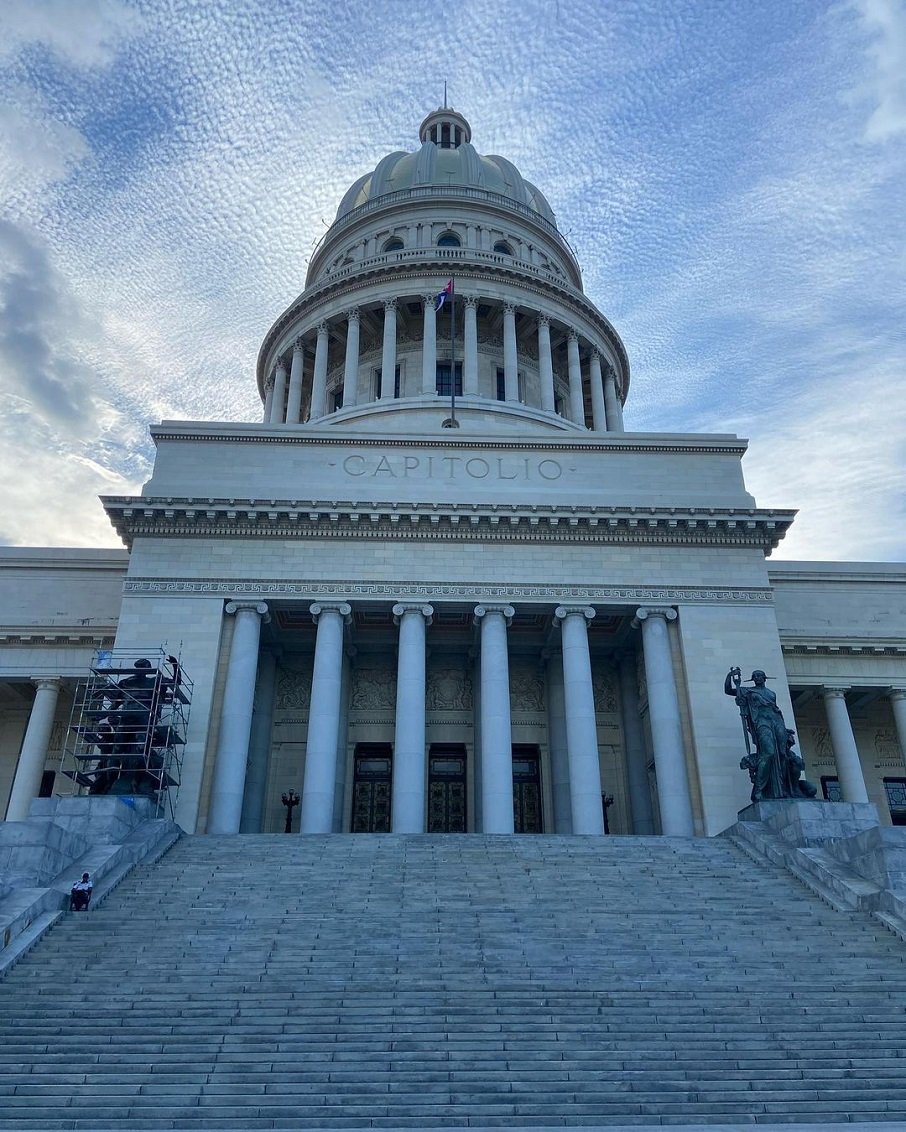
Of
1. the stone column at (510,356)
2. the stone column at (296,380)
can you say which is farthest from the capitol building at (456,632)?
the stone column at (296,380)

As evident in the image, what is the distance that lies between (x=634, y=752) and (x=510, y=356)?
70.8ft

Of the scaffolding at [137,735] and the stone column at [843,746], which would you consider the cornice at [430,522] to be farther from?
the stone column at [843,746]

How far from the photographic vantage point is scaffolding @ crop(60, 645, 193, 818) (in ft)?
75.9

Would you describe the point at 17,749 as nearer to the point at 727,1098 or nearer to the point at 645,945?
the point at 645,945

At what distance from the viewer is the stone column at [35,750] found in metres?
29.8

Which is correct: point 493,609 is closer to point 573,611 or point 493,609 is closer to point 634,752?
point 573,611

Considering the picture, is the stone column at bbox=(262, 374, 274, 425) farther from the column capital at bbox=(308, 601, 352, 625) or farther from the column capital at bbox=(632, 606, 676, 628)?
the column capital at bbox=(632, 606, 676, 628)

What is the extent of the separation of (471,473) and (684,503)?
6987 mm

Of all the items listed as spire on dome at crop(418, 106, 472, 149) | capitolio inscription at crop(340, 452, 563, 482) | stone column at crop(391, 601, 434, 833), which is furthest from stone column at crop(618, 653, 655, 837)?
spire on dome at crop(418, 106, 472, 149)

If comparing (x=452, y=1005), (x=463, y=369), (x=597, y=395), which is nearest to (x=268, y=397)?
(x=463, y=369)

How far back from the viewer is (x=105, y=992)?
41.4 ft

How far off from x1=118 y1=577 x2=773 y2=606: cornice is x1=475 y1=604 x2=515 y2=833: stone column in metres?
0.67

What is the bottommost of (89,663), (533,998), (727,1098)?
(727,1098)

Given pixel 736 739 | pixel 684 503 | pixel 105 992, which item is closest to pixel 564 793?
pixel 736 739
